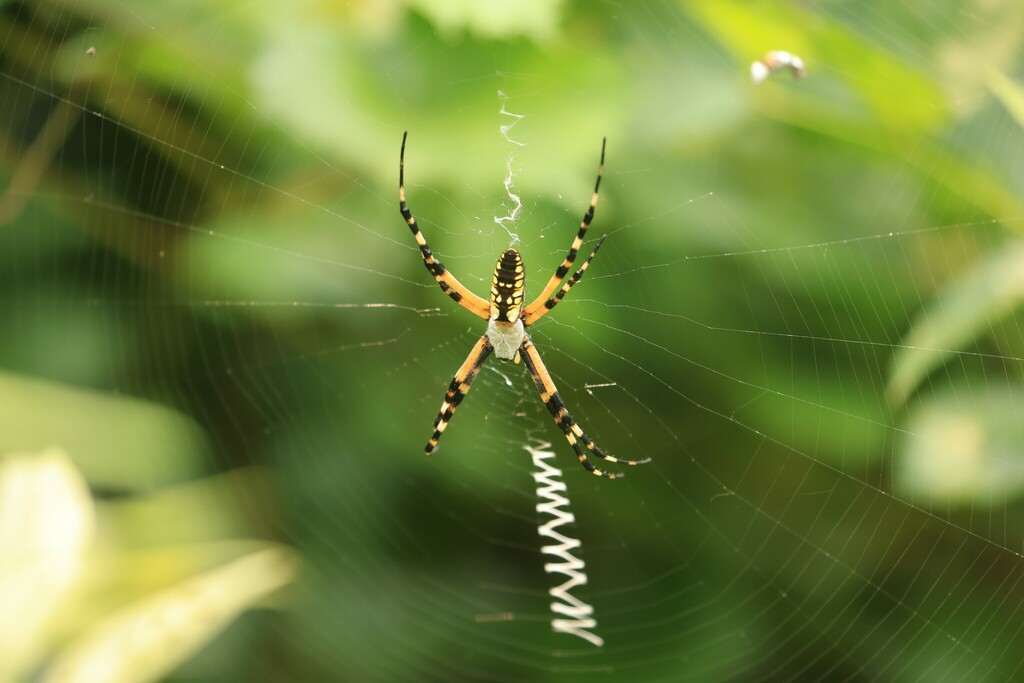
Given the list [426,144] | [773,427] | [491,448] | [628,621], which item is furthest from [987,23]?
[628,621]

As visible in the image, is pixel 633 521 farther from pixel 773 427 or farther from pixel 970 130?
pixel 970 130

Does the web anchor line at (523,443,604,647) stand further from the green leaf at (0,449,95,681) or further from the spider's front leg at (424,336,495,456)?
the green leaf at (0,449,95,681)

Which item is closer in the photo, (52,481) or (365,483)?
(52,481)

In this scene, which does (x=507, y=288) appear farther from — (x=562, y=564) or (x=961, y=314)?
(x=961, y=314)

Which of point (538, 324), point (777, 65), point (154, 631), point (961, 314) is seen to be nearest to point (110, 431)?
point (154, 631)

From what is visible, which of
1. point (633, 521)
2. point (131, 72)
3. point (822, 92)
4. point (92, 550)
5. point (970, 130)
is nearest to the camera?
point (92, 550)

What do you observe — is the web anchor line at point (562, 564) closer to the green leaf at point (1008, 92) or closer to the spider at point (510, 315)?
the spider at point (510, 315)

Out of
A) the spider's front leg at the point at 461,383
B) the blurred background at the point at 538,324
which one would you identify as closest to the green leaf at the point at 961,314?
the blurred background at the point at 538,324
